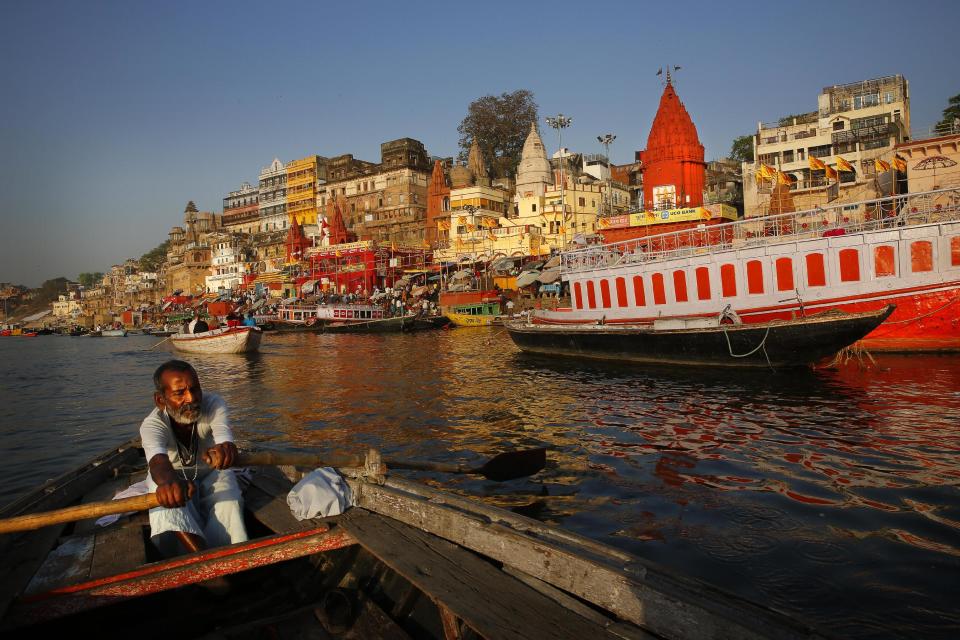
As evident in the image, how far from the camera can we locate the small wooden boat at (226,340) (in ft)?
95.6

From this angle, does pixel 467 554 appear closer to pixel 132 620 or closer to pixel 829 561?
pixel 132 620

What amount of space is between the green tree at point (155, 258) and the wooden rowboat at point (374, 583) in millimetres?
133861

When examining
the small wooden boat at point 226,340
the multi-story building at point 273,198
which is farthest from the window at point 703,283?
the multi-story building at point 273,198

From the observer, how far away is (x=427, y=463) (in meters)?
5.74

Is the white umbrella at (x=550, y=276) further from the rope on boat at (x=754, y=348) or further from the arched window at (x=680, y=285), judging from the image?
the rope on boat at (x=754, y=348)

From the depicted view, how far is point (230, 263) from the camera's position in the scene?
8950 cm

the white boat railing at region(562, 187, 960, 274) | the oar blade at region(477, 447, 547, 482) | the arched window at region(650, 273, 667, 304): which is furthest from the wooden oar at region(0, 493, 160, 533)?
the arched window at region(650, 273, 667, 304)

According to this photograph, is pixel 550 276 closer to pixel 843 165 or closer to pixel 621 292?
pixel 621 292

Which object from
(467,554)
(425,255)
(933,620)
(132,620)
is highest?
(425,255)

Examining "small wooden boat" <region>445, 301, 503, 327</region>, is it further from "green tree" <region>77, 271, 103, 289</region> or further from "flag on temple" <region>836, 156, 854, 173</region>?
"green tree" <region>77, 271, 103, 289</region>

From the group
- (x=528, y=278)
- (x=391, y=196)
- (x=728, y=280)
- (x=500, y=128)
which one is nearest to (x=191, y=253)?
(x=391, y=196)

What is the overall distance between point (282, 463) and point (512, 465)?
9.37ft

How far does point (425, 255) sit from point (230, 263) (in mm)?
43413

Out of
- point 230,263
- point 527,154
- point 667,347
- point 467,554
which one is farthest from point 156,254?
point 467,554
